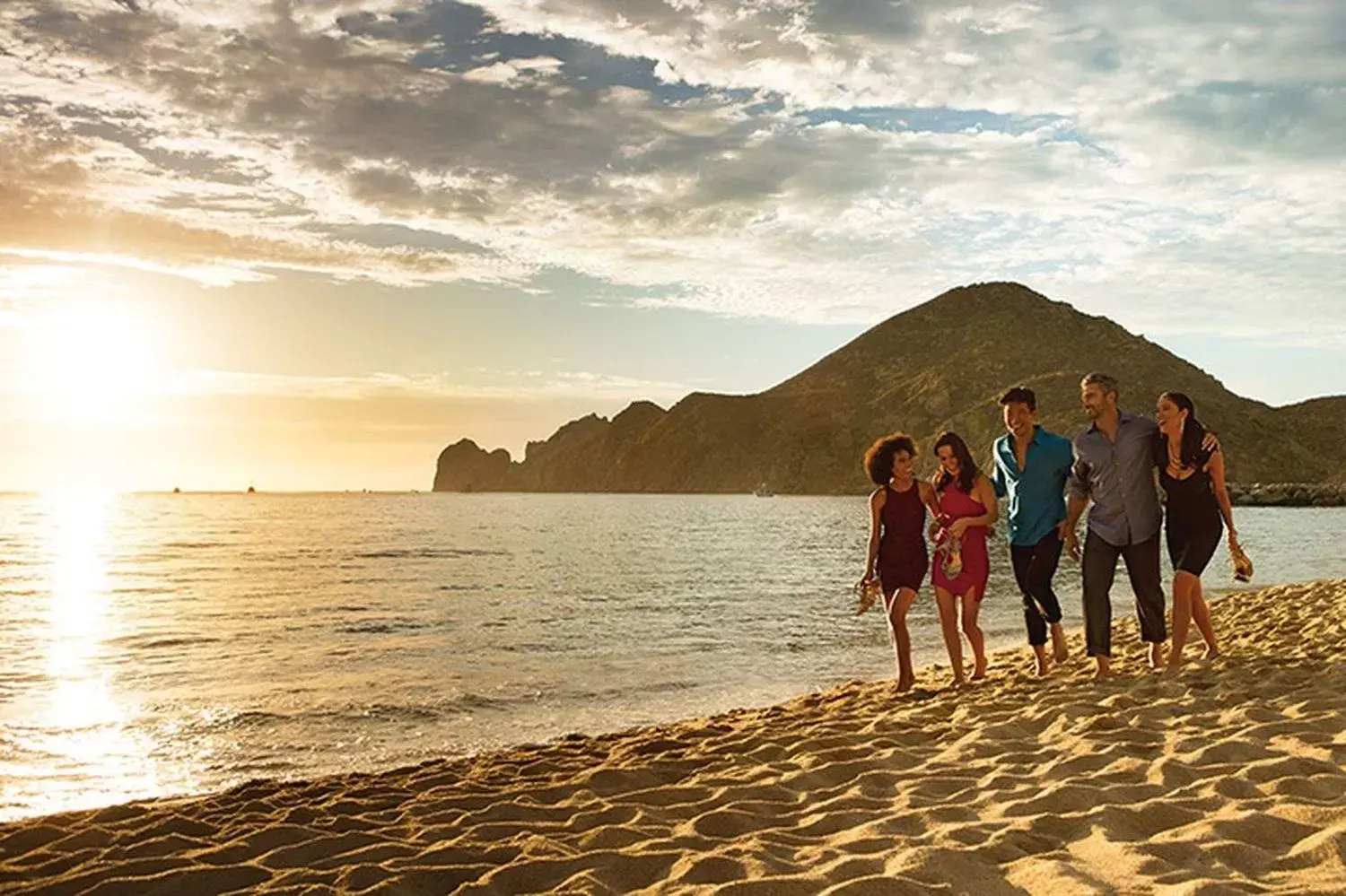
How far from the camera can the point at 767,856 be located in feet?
14.7

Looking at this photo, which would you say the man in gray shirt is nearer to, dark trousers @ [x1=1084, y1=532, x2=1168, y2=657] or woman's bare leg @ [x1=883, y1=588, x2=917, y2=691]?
dark trousers @ [x1=1084, y1=532, x2=1168, y2=657]

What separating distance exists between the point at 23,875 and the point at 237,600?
1865 centimetres

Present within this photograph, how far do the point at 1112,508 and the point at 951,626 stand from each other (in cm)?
171

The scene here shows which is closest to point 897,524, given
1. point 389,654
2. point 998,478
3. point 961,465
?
point 961,465

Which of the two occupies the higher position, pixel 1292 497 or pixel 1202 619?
pixel 1202 619

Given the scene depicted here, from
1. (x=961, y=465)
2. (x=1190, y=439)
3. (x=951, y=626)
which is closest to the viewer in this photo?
(x=1190, y=439)

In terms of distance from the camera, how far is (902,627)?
28.0ft

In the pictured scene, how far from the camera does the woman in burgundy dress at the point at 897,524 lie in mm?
8281

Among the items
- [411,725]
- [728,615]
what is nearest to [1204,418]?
[728,615]

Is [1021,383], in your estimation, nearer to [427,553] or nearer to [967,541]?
[427,553]

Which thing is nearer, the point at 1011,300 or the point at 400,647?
the point at 400,647

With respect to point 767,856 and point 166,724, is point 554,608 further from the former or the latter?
point 767,856

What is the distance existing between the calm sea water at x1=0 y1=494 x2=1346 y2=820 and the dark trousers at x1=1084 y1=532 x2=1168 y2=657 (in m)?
3.73

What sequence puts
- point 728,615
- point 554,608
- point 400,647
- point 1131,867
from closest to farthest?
point 1131,867 → point 400,647 → point 728,615 → point 554,608
